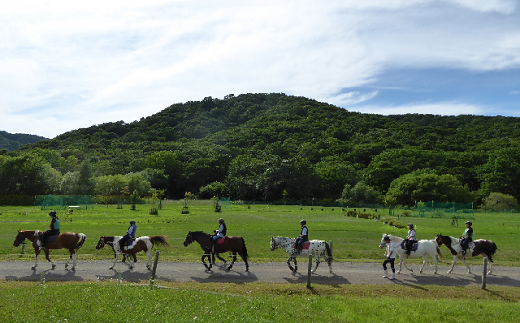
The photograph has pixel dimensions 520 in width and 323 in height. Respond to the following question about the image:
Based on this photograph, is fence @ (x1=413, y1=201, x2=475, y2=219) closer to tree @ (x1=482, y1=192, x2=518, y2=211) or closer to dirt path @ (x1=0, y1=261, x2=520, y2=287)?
tree @ (x1=482, y1=192, x2=518, y2=211)

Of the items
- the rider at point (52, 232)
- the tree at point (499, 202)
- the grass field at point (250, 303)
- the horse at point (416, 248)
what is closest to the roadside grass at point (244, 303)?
the grass field at point (250, 303)

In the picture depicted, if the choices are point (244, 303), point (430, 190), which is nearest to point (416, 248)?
point (244, 303)

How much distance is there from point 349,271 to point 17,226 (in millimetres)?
30971

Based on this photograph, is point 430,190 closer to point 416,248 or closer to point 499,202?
point 499,202

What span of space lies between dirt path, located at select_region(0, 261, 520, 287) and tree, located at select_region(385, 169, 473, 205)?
67.7m

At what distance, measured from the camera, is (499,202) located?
81.0 m

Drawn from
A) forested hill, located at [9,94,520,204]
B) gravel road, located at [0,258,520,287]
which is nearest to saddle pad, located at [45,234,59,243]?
gravel road, located at [0,258,520,287]

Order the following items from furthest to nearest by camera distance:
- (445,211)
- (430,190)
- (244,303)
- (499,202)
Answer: (430,190), (499,202), (445,211), (244,303)

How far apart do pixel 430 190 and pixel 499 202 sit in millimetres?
14560

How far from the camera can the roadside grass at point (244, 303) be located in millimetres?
10719

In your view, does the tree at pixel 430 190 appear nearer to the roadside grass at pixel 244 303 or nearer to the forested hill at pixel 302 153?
the forested hill at pixel 302 153

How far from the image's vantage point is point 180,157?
127 metres

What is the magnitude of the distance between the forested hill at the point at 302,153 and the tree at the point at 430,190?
29cm

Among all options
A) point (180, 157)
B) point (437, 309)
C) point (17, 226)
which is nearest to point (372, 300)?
point (437, 309)
